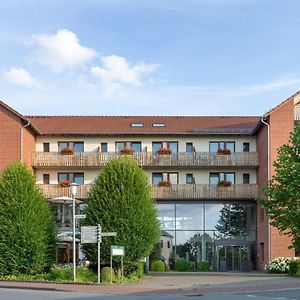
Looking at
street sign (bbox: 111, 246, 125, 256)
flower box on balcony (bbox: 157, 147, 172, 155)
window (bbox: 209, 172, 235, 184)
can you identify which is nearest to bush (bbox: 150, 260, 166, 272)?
window (bbox: 209, 172, 235, 184)

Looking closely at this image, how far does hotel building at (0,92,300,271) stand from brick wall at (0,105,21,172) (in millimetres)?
1144

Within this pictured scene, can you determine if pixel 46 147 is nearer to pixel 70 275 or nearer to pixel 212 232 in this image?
pixel 212 232

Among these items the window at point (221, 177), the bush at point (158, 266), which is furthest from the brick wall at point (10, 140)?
the window at point (221, 177)

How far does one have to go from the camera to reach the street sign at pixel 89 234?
32938 mm

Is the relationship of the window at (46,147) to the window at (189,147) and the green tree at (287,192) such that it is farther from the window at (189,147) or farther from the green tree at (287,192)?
the green tree at (287,192)

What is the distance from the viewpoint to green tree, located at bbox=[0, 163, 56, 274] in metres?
36.2

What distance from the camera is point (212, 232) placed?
54.6 m

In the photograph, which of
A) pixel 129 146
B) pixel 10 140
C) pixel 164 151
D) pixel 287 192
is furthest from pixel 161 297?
pixel 129 146

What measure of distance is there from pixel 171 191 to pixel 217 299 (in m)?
29.1

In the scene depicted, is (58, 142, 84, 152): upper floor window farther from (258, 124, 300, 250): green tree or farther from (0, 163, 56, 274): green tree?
(258, 124, 300, 250): green tree

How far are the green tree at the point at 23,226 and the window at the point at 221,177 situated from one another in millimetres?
18810

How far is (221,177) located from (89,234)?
2254 centimetres

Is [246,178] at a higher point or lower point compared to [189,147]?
lower

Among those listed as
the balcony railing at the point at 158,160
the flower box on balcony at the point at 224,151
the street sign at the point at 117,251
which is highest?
the flower box on balcony at the point at 224,151
